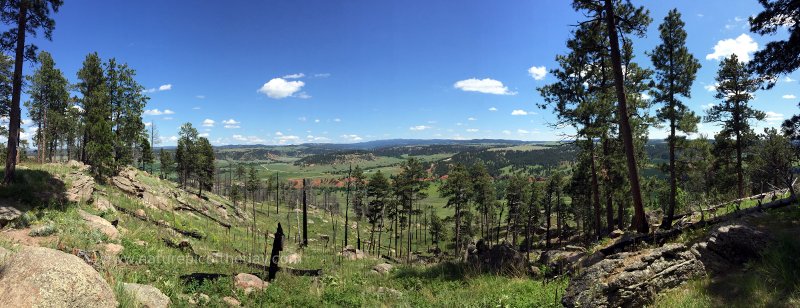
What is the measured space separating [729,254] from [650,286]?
251 cm

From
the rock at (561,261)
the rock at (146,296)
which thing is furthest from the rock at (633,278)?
the rock at (146,296)

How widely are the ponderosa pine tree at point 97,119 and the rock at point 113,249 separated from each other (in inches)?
748

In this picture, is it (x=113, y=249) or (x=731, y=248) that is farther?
(x=113, y=249)

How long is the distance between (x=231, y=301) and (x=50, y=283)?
5.32m

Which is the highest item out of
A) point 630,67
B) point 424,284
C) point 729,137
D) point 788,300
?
point 630,67

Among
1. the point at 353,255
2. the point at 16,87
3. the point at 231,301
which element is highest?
the point at 16,87

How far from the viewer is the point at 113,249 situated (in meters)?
13.6

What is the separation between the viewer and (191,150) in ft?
200

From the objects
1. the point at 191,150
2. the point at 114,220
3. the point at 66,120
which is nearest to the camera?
the point at 114,220

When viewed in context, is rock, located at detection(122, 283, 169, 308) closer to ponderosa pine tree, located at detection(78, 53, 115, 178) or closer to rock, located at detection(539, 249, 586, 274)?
rock, located at detection(539, 249, 586, 274)

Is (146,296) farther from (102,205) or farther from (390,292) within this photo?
(102,205)

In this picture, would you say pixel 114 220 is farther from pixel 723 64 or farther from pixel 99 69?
pixel 723 64

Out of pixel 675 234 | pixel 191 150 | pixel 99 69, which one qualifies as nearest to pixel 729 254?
pixel 675 234

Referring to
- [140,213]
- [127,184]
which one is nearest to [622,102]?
[140,213]
